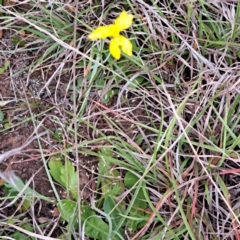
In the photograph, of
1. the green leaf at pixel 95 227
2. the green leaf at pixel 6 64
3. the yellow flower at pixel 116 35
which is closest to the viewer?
the yellow flower at pixel 116 35

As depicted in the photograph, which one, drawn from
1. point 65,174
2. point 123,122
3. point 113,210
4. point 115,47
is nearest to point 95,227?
point 113,210

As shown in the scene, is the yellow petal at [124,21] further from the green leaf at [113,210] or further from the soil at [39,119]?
the green leaf at [113,210]

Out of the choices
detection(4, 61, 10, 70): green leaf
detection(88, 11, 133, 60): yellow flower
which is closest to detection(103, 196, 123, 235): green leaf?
detection(88, 11, 133, 60): yellow flower

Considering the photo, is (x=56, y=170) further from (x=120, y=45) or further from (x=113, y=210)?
(x=120, y=45)

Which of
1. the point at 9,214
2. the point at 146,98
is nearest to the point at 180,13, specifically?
the point at 146,98

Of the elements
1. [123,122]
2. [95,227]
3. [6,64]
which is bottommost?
[95,227]

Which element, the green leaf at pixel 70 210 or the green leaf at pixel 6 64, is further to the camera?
the green leaf at pixel 6 64

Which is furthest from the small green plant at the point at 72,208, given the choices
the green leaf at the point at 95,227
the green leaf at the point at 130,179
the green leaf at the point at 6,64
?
the green leaf at the point at 6,64

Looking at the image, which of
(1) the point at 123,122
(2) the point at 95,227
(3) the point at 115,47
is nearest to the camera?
(3) the point at 115,47

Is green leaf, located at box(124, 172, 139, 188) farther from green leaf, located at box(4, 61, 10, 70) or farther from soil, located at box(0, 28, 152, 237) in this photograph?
green leaf, located at box(4, 61, 10, 70)

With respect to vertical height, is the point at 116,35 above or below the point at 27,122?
above
